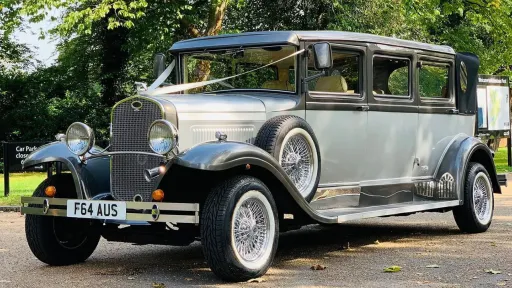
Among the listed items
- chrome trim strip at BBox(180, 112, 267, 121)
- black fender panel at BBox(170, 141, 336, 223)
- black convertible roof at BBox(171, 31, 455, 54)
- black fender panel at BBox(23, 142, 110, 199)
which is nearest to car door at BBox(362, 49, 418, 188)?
black convertible roof at BBox(171, 31, 455, 54)

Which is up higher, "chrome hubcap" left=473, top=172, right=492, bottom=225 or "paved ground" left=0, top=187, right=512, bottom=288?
"chrome hubcap" left=473, top=172, right=492, bottom=225

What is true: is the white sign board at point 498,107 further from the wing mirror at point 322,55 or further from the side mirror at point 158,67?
the wing mirror at point 322,55

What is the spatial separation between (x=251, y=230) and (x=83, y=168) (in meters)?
1.81

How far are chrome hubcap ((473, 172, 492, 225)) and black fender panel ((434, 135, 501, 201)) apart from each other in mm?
257

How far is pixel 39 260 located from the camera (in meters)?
8.08

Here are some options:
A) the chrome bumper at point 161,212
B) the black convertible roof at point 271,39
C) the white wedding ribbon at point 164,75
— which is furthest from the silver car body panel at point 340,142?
the chrome bumper at point 161,212

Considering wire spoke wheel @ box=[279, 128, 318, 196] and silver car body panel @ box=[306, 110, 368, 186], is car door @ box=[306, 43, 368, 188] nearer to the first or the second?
silver car body panel @ box=[306, 110, 368, 186]

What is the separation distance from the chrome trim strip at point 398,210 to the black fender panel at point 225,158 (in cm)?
109

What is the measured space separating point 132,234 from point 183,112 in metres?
1.24

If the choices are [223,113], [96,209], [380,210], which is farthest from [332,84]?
[96,209]

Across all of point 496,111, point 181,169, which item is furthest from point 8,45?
point 181,169

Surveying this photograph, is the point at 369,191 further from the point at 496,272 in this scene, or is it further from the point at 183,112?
the point at 183,112

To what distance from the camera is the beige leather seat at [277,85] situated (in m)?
8.06

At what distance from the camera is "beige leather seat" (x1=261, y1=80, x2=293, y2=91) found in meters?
8.06
